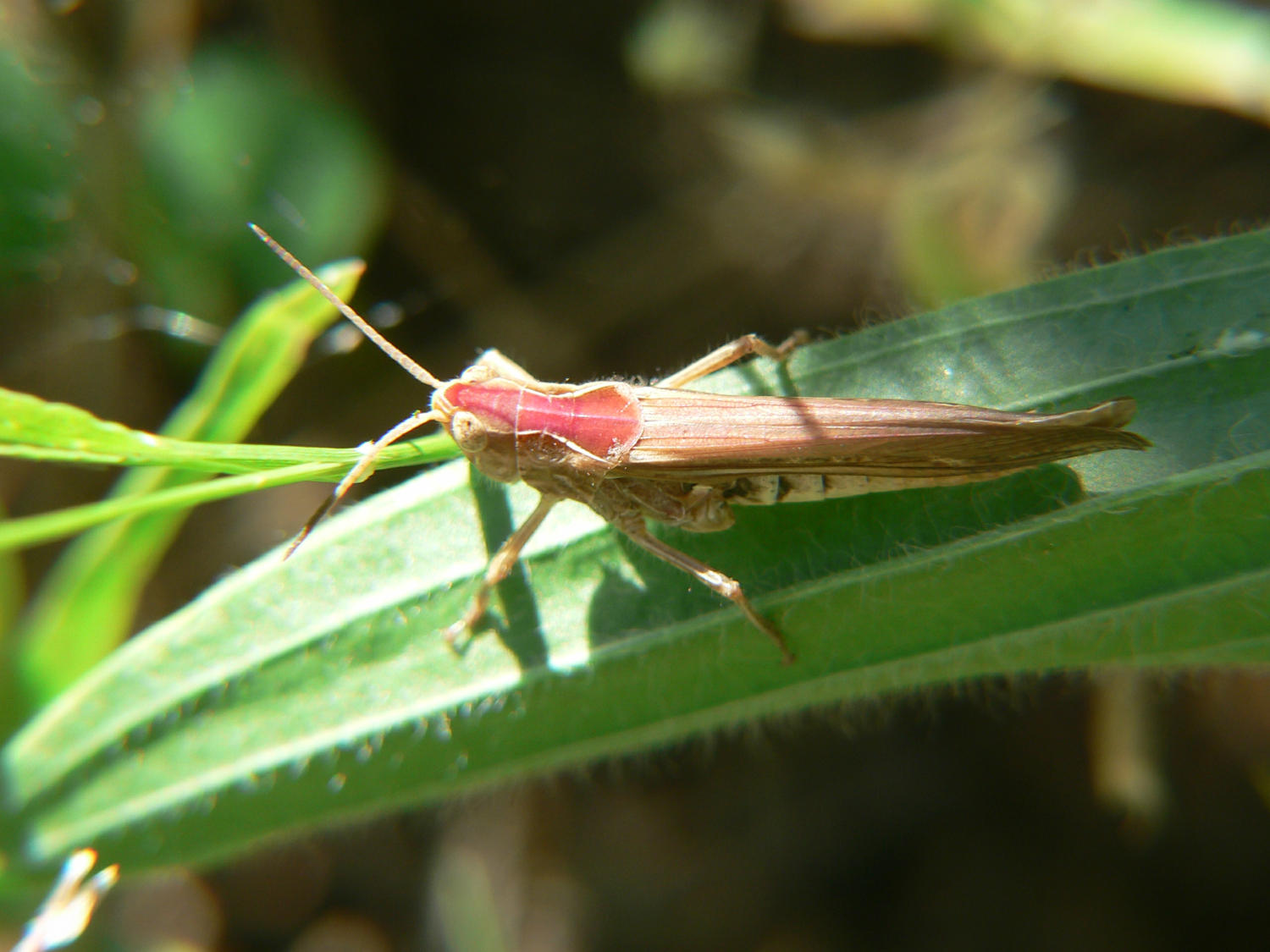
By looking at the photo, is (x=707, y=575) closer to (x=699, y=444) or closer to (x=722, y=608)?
(x=722, y=608)

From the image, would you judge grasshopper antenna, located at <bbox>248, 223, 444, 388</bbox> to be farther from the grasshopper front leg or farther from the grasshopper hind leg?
the grasshopper hind leg

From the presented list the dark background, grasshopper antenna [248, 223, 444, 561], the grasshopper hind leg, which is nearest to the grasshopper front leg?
the grasshopper hind leg

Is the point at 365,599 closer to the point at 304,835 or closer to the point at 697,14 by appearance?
the point at 304,835

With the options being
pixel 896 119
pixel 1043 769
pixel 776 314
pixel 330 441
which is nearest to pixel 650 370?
pixel 776 314

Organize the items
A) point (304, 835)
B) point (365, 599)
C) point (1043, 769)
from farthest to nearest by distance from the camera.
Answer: point (1043, 769) < point (304, 835) < point (365, 599)

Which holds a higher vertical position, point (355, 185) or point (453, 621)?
point (355, 185)
